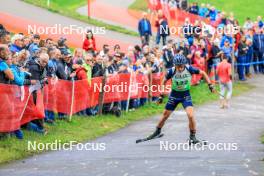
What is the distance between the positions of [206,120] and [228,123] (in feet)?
2.75

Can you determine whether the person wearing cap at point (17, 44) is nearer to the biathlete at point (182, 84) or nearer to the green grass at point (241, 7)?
the biathlete at point (182, 84)

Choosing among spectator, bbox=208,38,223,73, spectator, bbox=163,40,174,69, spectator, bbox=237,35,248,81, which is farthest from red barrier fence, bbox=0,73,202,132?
spectator, bbox=237,35,248,81

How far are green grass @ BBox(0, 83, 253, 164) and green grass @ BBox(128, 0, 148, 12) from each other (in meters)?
24.1

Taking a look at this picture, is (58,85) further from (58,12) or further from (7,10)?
(58,12)

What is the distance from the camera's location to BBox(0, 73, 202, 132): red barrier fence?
18.2m

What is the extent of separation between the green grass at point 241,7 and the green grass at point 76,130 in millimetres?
30437

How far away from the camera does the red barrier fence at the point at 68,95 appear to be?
18234 millimetres

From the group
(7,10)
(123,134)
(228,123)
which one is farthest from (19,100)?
(7,10)

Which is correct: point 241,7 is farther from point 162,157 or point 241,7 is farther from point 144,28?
point 162,157

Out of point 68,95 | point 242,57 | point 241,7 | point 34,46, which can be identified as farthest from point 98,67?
point 241,7

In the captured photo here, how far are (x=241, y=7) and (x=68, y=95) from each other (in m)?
39.1

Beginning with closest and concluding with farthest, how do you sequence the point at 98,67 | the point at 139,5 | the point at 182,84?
the point at 182,84 → the point at 98,67 → the point at 139,5

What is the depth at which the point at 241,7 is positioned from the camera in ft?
195

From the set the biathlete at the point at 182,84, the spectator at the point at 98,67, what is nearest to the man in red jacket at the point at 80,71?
the spectator at the point at 98,67
